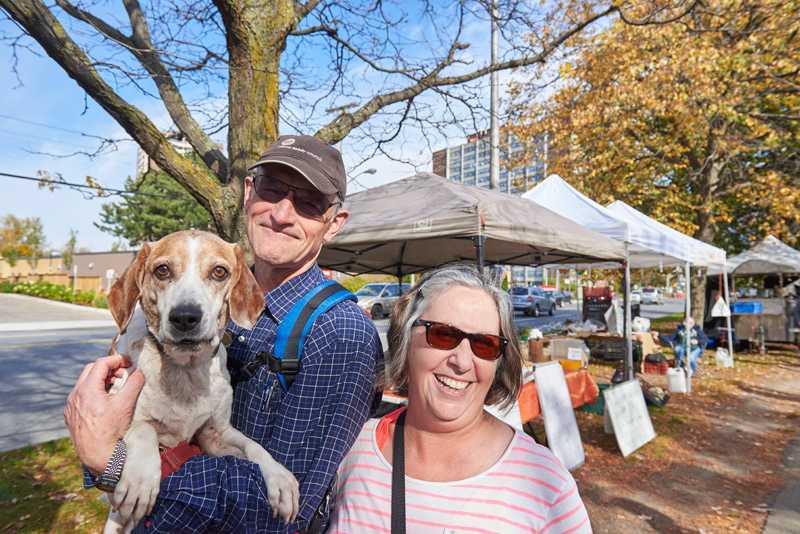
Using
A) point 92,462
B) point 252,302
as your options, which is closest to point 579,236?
point 252,302

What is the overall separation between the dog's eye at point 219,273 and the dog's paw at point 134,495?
70 centimetres

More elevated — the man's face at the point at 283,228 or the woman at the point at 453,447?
the man's face at the point at 283,228

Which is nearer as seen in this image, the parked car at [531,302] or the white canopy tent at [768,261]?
the white canopy tent at [768,261]

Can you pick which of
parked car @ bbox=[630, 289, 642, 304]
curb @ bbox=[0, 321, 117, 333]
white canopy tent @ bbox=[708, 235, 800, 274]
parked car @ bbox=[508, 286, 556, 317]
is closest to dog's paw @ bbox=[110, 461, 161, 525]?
parked car @ bbox=[630, 289, 642, 304]

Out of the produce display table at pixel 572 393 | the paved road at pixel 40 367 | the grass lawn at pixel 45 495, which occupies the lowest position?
the grass lawn at pixel 45 495

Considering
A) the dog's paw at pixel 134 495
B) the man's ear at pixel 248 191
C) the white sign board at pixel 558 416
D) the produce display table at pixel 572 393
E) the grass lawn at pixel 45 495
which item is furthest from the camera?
the produce display table at pixel 572 393

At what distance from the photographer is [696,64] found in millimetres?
11500

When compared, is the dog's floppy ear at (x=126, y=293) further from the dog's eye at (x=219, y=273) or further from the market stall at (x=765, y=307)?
the market stall at (x=765, y=307)

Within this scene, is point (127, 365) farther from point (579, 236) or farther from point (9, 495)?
point (579, 236)

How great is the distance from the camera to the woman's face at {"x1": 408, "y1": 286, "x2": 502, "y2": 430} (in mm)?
1573

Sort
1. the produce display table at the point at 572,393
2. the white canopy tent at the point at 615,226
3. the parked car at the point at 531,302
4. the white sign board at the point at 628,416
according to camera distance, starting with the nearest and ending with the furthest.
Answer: the produce display table at the point at 572,393 < the white sign board at the point at 628,416 < the white canopy tent at the point at 615,226 < the parked car at the point at 531,302

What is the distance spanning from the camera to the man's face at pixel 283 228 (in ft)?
5.89

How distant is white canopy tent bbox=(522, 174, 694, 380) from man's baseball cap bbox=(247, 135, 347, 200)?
7.00 metres

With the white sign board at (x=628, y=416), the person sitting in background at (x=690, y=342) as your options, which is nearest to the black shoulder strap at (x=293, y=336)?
the white sign board at (x=628, y=416)
